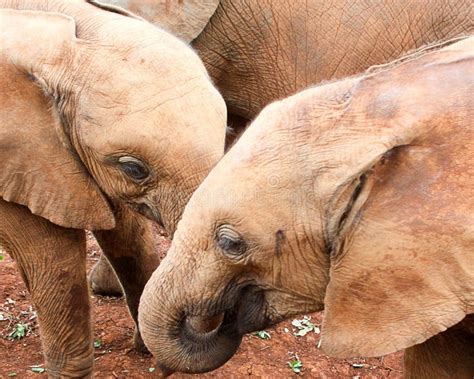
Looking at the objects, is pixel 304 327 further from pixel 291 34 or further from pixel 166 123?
pixel 166 123

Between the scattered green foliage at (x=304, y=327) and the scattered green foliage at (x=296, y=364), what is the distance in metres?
0.18

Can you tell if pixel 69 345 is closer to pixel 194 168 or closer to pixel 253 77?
pixel 194 168

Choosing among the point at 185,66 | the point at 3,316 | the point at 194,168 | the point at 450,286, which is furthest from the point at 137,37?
the point at 3,316

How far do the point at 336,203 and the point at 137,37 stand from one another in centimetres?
108

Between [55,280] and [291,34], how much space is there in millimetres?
1612

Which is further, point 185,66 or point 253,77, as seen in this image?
point 253,77

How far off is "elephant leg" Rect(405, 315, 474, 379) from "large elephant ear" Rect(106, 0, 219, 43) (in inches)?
71.7

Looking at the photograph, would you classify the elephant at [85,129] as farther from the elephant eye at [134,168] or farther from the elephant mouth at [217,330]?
the elephant mouth at [217,330]

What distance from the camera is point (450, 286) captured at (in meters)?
2.04

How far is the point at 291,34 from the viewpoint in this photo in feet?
13.6

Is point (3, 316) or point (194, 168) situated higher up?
point (194, 168)

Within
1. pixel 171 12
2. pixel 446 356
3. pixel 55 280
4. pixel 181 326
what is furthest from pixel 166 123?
pixel 171 12

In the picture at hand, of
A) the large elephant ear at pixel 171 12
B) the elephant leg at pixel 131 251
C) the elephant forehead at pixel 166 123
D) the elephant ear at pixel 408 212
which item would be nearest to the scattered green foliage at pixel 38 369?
the elephant leg at pixel 131 251

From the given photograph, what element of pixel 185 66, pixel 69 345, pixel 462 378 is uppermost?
pixel 185 66
